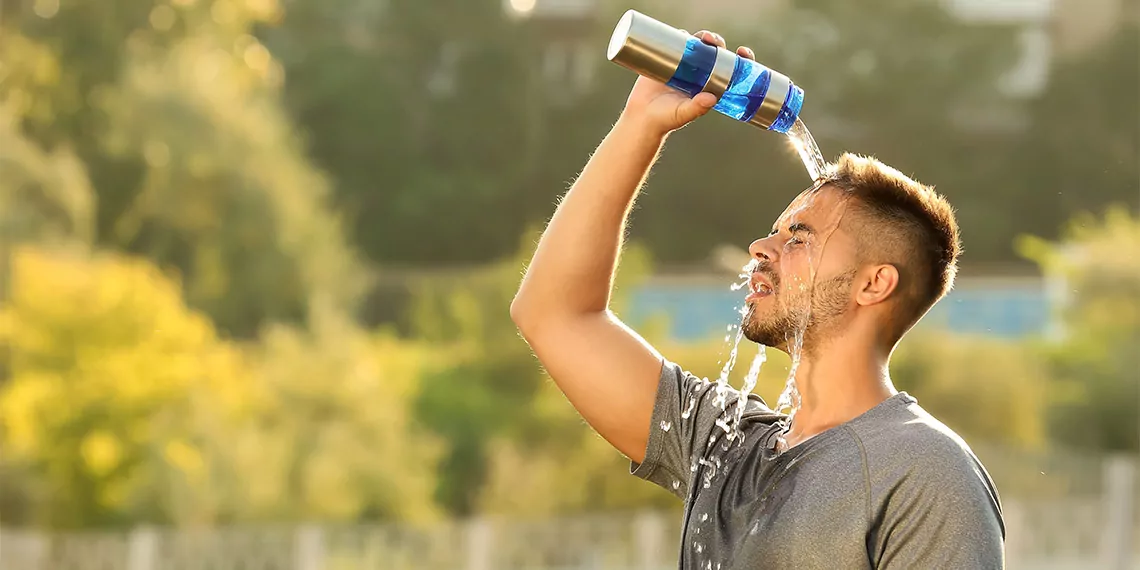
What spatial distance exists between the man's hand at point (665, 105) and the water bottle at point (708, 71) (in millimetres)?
15

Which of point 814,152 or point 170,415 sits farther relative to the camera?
point 170,415

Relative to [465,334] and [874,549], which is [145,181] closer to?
[465,334]

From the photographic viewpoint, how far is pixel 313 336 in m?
7.38

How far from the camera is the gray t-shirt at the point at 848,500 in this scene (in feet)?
3.45

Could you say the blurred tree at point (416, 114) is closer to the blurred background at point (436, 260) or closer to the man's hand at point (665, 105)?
the blurred background at point (436, 260)

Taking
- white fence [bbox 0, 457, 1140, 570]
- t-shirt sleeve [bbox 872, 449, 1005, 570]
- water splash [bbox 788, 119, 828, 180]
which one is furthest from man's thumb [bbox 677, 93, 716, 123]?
white fence [bbox 0, 457, 1140, 570]

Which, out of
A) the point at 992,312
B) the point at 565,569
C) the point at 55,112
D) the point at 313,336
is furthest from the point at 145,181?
the point at 992,312

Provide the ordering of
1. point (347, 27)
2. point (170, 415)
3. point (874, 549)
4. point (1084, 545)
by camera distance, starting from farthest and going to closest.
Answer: point (347, 27) < point (1084, 545) < point (170, 415) < point (874, 549)

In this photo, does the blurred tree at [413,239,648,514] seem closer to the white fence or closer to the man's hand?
the white fence

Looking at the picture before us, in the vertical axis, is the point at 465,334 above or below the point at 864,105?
below

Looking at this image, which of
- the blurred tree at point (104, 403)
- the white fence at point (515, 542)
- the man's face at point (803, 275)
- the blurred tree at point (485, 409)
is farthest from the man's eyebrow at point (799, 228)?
the blurred tree at point (485, 409)

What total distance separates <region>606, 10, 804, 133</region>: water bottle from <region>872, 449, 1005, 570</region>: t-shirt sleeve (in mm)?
366

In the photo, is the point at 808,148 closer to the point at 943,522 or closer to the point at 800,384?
the point at 800,384

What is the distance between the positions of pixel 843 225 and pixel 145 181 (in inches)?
257
